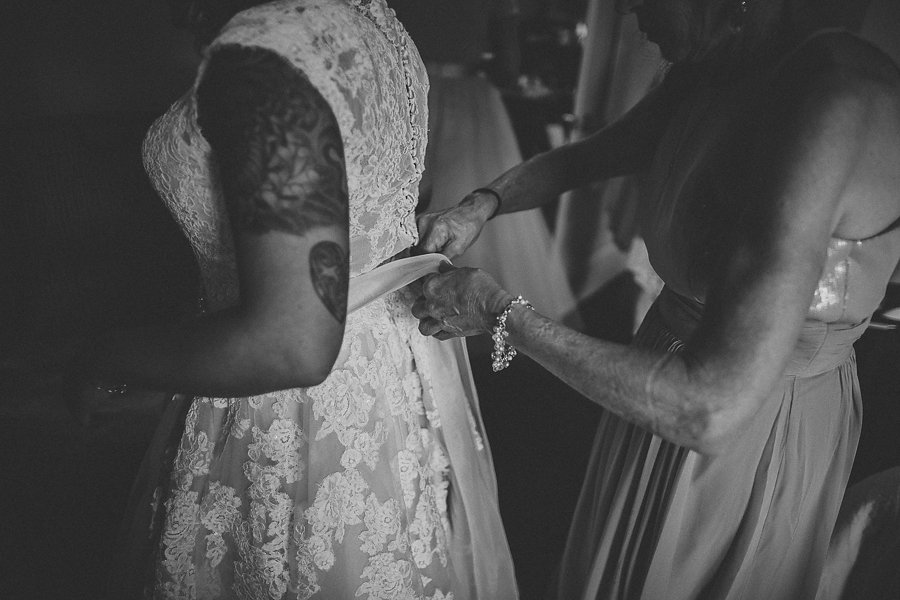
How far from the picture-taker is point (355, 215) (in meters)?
0.92

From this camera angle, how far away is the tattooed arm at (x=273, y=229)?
69cm

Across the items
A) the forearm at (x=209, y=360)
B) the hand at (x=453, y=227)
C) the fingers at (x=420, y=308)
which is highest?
A: the forearm at (x=209, y=360)

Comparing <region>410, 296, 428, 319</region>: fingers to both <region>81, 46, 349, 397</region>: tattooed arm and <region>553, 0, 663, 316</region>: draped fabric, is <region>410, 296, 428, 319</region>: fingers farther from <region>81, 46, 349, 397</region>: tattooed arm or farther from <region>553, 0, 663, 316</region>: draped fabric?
<region>553, 0, 663, 316</region>: draped fabric

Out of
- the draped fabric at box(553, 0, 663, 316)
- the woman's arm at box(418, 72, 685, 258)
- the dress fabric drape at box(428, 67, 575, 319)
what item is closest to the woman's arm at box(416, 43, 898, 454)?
the woman's arm at box(418, 72, 685, 258)

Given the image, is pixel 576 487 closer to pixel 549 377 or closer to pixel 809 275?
pixel 549 377

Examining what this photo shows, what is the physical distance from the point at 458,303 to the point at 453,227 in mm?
366

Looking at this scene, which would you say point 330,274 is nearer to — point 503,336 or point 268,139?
point 268,139

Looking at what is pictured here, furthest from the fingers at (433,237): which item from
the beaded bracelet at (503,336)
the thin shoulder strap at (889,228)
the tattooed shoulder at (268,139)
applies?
the thin shoulder strap at (889,228)

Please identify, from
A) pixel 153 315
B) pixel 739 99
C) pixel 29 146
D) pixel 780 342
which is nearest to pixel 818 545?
pixel 780 342

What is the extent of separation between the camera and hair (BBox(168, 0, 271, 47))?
84cm

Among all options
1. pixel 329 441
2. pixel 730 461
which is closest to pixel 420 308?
pixel 329 441

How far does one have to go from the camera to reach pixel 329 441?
976 mm

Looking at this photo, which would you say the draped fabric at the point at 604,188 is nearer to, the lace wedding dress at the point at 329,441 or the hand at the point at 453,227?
the hand at the point at 453,227

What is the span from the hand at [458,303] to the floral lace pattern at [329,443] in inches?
3.4
